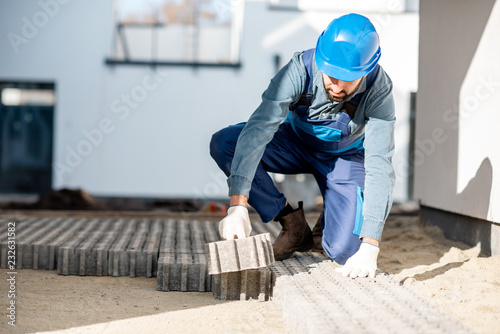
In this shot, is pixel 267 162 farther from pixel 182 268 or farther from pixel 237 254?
pixel 237 254

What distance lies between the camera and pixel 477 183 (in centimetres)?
388

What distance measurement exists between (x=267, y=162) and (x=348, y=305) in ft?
4.49

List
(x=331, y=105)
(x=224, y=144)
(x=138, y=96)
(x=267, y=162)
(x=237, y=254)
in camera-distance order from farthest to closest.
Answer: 1. (x=138, y=96)
2. (x=267, y=162)
3. (x=224, y=144)
4. (x=331, y=105)
5. (x=237, y=254)

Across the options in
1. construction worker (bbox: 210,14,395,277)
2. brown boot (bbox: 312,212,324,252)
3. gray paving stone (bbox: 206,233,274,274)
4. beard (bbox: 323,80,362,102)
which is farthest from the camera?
brown boot (bbox: 312,212,324,252)

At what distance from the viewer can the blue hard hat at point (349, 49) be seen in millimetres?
2672

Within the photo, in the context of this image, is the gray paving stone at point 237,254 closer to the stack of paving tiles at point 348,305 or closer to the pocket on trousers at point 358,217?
the stack of paving tiles at point 348,305

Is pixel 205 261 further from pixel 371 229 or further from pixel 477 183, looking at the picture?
pixel 477 183

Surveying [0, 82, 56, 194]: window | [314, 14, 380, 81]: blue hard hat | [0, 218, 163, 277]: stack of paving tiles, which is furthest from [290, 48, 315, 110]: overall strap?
[0, 82, 56, 194]: window

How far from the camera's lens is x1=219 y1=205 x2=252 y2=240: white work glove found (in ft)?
8.69

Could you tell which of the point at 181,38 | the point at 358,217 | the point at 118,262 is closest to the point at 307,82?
the point at 358,217

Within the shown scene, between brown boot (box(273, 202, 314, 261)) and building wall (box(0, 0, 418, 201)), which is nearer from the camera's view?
brown boot (box(273, 202, 314, 261))

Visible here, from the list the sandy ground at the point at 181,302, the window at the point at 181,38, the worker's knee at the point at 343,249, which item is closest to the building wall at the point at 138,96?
the window at the point at 181,38

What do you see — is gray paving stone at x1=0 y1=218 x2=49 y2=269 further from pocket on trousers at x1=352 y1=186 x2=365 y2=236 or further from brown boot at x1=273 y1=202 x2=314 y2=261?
pocket on trousers at x1=352 y1=186 x2=365 y2=236

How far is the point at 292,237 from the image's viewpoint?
332 centimetres
